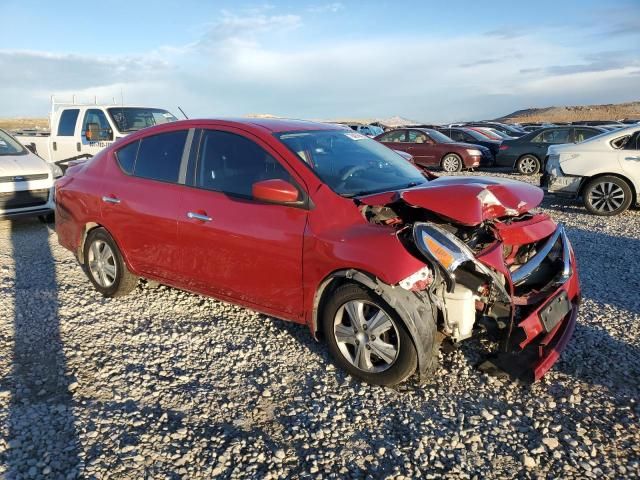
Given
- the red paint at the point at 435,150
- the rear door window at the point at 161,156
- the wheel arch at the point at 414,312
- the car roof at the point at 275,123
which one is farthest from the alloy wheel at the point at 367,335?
the red paint at the point at 435,150

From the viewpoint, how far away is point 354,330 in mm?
3486

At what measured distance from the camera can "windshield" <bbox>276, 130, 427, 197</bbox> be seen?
3.88 m

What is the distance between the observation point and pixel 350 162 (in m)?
4.20

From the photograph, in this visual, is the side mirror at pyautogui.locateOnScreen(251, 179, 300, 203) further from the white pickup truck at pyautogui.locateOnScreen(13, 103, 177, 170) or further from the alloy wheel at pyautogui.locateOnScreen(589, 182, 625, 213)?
the white pickup truck at pyautogui.locateOnScreen(13, 103, 177, 170)

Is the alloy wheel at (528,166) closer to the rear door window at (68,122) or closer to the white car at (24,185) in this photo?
the rear door window at (68,122)

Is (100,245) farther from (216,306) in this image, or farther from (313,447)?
(313,447)

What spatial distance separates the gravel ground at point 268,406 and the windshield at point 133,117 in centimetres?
690

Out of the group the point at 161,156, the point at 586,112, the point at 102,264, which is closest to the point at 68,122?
the point at 102,264

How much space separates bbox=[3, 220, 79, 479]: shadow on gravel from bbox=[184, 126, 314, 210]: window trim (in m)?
1.72

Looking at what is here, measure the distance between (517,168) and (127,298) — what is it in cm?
1370

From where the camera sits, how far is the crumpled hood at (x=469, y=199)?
10.7 feet

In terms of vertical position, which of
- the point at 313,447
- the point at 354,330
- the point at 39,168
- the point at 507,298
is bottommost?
the point at 313,447

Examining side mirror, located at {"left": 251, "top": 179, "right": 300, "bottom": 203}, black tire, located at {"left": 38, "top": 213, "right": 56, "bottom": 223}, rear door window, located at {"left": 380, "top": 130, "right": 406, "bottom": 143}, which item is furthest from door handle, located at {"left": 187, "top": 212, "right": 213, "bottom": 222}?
rear door window, located at {"left": 380, "top": 130, "right": 406, "bottom": 143}

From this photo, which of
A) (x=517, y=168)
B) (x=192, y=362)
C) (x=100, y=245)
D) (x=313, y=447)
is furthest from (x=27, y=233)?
(x=517, y=168)
